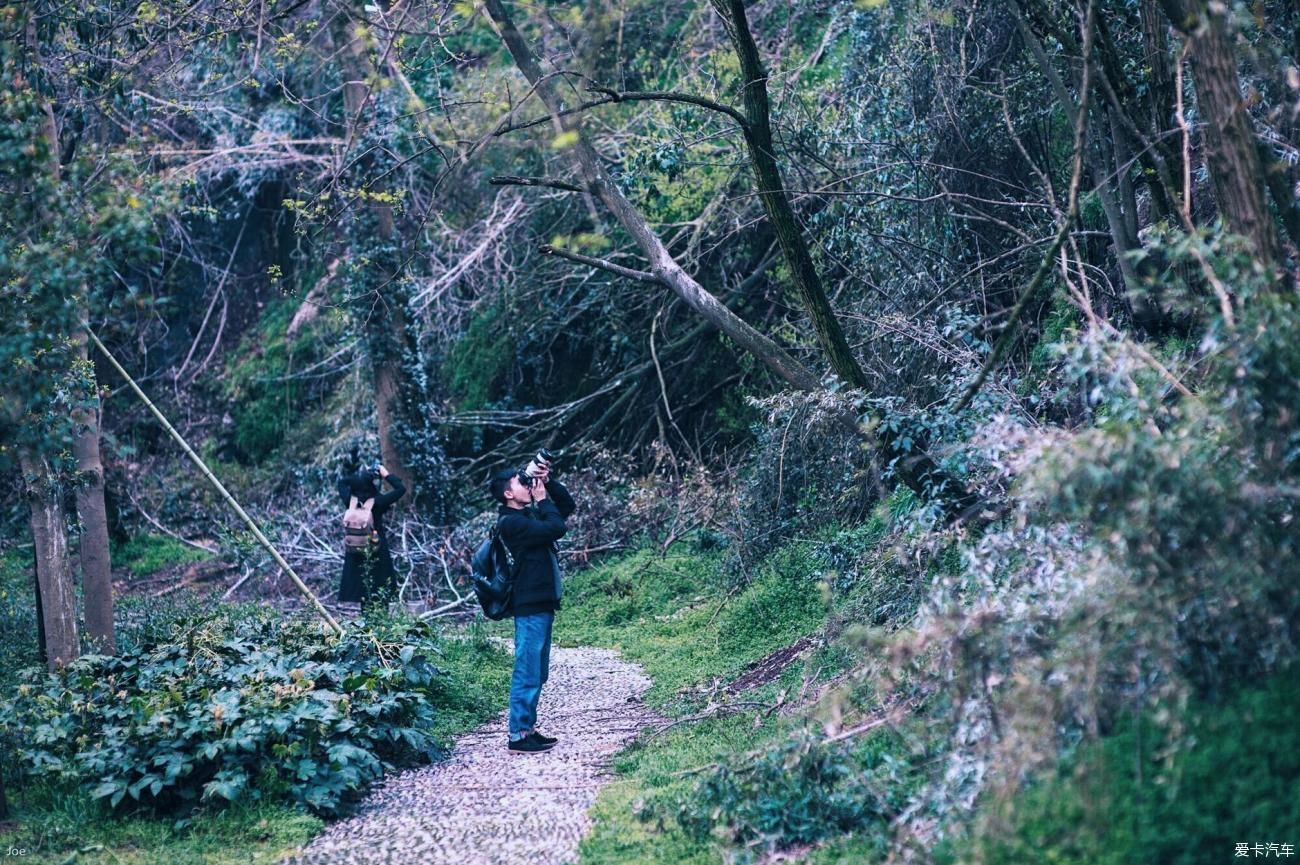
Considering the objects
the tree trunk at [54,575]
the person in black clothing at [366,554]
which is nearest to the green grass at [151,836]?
the tree trunk at [54,575]

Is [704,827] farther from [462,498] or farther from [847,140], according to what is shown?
[462,498]

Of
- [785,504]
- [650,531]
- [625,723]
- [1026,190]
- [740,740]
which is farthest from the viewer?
[650,531]

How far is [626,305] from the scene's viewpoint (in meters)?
16.2

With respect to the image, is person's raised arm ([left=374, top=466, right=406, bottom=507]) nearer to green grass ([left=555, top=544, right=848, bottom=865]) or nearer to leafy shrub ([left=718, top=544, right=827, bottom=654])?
green grass ([left=555, top=544, right=848, bottom=865])

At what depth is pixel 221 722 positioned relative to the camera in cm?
639

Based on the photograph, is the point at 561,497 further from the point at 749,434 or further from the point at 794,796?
the point at 749,434

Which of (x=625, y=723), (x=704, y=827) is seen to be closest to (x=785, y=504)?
(x=625, y=723)

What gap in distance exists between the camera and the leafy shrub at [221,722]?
627cm

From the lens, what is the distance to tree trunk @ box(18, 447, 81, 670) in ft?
27.8

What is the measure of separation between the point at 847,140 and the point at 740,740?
21.4 ft

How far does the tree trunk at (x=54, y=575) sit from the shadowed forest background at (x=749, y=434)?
32 mm

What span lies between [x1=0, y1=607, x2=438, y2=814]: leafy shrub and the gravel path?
0.32m

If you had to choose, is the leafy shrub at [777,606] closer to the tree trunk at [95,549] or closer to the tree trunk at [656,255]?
the tree trunk at [656,255]

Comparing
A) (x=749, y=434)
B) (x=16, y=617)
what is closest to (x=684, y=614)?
(x=749, y=434)
